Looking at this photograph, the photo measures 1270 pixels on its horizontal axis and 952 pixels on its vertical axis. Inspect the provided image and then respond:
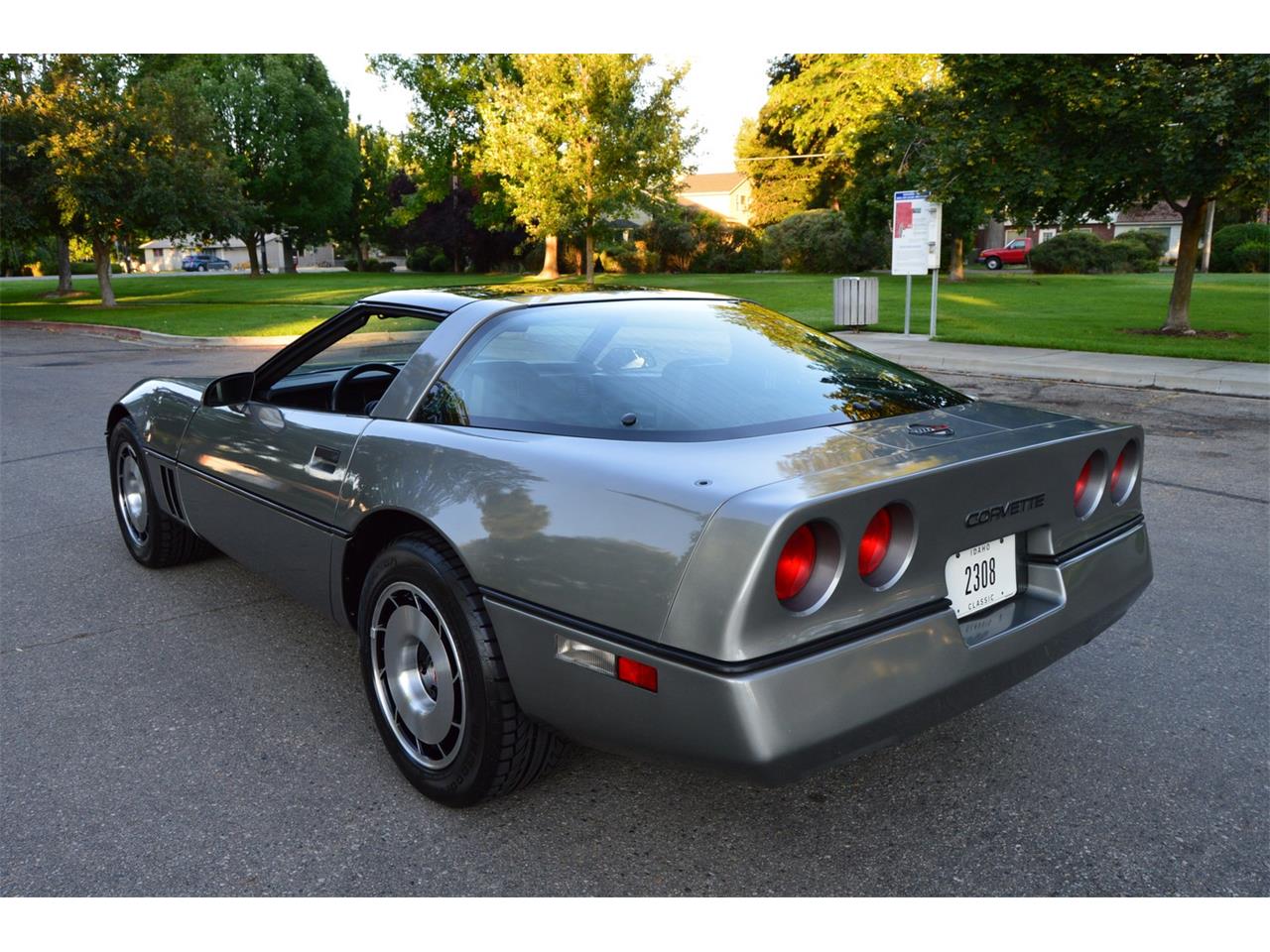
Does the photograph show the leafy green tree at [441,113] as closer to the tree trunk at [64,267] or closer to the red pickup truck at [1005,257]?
the tree trunk at [64,267]

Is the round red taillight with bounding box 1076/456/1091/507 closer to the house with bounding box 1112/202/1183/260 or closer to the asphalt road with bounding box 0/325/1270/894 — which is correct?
the asphalt road with bounding box 0/325/1270/894

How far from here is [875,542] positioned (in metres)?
2.31

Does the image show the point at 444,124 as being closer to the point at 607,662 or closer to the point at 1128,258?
the point at 1128,258


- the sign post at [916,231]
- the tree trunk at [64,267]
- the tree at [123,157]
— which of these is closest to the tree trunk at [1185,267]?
the sign post at [916,231]

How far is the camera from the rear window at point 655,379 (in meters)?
2.74

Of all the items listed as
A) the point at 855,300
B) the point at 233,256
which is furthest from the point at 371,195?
the point at 855,300

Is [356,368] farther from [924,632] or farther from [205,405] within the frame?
[924,632]

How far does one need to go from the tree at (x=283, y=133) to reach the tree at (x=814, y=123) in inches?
853

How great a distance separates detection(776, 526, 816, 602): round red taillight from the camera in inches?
85.0

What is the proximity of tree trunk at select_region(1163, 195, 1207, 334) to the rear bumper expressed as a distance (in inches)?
559

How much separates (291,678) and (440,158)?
44.9 metres

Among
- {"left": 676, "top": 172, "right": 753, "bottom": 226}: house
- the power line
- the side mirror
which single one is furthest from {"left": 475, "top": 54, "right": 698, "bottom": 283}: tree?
{"left": 676, "top": 172, "right": 753, "bottom": 226}: house

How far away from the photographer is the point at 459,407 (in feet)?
9.71

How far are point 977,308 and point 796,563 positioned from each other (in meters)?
22.0
